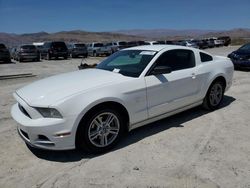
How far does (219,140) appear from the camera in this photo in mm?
4582

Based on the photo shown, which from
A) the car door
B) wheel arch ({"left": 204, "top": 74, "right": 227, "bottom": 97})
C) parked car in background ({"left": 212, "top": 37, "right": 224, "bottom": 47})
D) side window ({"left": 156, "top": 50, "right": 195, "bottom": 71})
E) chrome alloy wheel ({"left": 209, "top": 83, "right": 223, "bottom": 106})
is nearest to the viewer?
the car door

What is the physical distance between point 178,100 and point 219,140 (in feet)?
3.43

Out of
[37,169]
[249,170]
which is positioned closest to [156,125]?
[249,170]

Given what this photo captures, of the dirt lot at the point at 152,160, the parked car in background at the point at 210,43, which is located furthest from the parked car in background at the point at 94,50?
the dirt lot at the point at 152,160

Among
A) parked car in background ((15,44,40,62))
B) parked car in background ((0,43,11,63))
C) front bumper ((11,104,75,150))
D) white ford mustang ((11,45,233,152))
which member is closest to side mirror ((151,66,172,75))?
white ford mustang ((11,45,233,152))

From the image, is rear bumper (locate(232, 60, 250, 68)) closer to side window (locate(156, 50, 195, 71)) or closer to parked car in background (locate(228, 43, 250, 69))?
parked car in background (locate(228, 43, 250, 69))

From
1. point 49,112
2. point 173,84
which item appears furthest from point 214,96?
point 49,112

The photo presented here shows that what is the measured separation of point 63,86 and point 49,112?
0.58 metres

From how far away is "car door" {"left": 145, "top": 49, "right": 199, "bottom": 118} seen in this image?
4707 mm

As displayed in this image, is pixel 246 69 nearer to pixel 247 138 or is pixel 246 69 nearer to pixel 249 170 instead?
pixel 247 138

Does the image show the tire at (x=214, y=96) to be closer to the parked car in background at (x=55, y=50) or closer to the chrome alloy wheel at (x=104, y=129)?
the chrome alloy wheel at (x=104, y=129)

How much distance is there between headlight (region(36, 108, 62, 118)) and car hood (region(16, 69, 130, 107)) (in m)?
0.07

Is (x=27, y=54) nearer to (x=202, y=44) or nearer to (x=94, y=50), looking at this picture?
(x=94, y=50)

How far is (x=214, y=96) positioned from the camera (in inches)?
242
